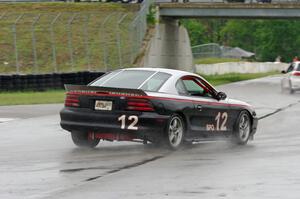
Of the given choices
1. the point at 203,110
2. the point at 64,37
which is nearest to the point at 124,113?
the point at 203,110

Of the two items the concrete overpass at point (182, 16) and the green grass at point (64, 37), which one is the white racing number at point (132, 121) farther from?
the concrete overpass at point (182, 16)

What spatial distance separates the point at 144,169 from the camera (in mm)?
10828

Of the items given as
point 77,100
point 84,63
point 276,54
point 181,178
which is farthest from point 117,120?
point 276,54

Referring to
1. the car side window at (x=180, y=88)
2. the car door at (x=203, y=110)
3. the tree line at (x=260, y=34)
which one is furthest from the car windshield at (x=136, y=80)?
the tree line at (x=260, y=34)

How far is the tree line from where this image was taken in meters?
128

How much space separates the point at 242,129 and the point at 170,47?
39465mm

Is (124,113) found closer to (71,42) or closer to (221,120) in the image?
(221,120)

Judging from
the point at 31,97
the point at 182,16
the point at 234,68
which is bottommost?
the point at 234,68

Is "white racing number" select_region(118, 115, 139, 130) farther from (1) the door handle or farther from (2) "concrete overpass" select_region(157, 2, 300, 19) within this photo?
(2) "concrete overpass" select_region(157, 2, 300, 19)

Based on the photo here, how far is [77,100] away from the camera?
12.9m

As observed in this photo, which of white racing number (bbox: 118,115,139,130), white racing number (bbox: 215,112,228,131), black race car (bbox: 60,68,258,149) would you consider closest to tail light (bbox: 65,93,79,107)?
black race car (bbox: 60,68,258,149)

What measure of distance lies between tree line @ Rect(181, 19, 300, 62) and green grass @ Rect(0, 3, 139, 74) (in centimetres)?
6905

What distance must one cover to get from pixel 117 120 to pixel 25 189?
370cm

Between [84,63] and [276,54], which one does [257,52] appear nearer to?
[276,54]
